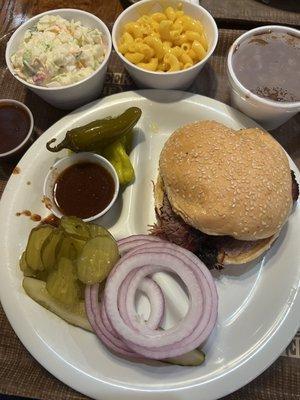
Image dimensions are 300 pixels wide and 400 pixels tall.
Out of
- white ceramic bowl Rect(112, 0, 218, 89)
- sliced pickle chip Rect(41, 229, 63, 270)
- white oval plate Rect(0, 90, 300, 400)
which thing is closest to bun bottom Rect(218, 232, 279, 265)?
white oval plate Rect(0, 90, 300, 400)

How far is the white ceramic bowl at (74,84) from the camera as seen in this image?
1927mm

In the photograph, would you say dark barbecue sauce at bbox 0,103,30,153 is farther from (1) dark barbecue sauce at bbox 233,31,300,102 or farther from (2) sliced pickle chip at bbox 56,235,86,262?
(1) dark barbecue sauce at bbox 233,31,300,102

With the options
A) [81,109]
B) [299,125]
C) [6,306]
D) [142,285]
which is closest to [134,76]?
[81,109]

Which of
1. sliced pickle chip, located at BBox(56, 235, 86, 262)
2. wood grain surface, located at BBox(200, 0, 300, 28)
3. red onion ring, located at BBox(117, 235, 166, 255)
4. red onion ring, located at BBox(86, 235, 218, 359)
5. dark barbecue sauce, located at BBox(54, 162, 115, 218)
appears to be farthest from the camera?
wood grain surface, located at BBox(200, 0, 300, 28)

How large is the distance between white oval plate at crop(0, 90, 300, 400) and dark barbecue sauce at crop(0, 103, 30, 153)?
0.37 ft

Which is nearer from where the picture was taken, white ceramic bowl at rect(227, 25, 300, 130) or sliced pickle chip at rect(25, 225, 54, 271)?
sliced pickle chip at rect(25, 225, 54, 271)

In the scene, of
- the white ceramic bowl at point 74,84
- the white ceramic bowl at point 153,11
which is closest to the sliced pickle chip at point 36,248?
the white ceramic bowl at point 74,84

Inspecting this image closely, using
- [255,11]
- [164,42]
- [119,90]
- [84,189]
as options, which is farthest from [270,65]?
[84,189]

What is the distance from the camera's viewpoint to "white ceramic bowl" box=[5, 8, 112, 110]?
1927 mm

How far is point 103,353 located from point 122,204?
694 millimetres

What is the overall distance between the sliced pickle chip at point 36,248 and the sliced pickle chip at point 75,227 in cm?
7

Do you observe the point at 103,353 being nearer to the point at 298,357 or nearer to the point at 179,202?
the point at 179,202

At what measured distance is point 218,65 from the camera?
233 cm

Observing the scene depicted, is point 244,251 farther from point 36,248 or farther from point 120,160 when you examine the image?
point 36,248
